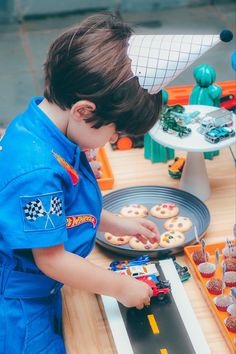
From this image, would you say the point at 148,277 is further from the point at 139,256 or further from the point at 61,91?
the point at 61,91

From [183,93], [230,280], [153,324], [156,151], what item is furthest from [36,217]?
[183,93]

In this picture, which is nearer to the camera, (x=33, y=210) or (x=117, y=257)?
(x=33, y=210)

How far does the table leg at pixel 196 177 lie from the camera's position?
127cm

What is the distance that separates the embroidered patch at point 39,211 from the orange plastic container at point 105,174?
48 centimetres

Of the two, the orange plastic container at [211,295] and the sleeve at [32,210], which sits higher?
the sleeve at [32,210]

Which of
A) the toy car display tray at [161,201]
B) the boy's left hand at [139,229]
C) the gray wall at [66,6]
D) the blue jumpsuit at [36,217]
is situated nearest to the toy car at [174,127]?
the toy car display tray at [161,201]

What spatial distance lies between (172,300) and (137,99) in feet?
1.14

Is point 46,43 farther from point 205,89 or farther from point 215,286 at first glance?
point 215,286

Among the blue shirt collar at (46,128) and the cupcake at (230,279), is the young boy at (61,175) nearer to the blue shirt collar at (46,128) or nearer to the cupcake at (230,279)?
the blue shirt collar at (46,128)

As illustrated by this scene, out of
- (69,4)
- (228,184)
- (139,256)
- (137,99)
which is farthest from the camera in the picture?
(69,4)

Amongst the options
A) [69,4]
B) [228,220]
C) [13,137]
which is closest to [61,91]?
[13,137]

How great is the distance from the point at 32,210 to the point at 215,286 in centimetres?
35

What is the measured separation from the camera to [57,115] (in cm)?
87

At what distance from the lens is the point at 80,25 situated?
86 cm
